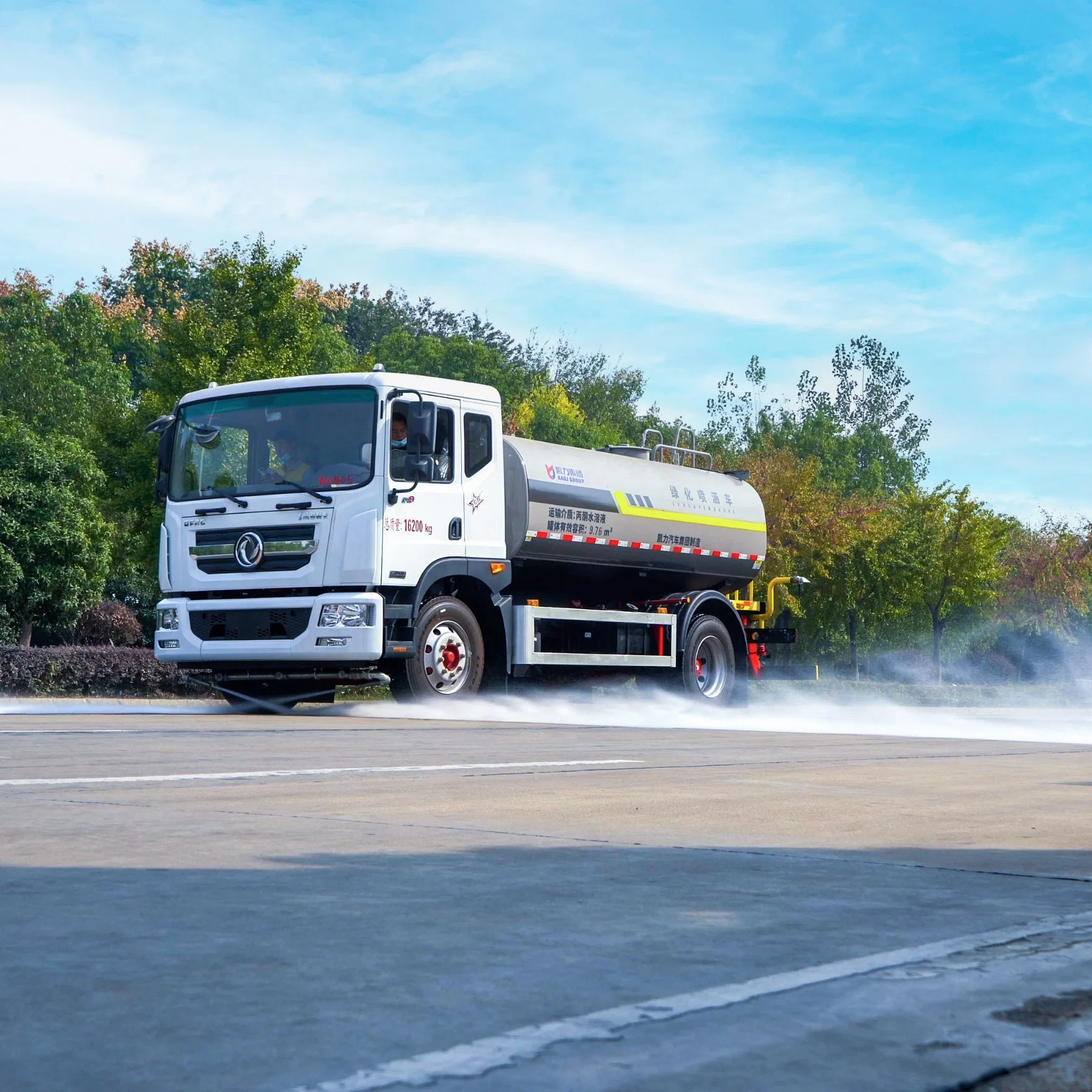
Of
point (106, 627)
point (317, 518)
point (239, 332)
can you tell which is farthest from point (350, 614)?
point (106, 627)

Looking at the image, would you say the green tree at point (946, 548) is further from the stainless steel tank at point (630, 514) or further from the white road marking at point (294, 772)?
the white road marking at point (294, 772)

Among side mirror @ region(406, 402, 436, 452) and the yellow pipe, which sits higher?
side mirror @ region(406, 402, 436, 452)

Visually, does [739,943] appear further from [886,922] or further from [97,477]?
[97,477]

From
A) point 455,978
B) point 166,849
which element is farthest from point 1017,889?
point 166,849

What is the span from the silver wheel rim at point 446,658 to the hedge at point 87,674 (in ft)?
23.4

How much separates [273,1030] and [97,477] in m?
31.0

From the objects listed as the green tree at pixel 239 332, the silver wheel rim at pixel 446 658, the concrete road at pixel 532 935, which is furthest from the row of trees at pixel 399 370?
the concrete road at pixel 532 935

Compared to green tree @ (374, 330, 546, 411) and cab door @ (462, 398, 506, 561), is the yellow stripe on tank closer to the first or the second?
cab door @ (462, 398, 506, 561)

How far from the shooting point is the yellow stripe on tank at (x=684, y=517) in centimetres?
1852

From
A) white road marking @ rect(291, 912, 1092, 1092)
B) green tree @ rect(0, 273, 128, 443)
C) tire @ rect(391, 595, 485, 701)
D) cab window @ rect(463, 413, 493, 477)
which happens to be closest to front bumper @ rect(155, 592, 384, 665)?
tire @ rect(391, 595, 485, 701)

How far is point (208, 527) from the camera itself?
15.5 metres

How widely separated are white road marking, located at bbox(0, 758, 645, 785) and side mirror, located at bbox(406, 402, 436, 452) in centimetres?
616

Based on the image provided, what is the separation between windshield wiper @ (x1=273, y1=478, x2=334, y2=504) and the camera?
14875 millimetres

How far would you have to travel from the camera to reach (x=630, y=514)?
61.0 feet
